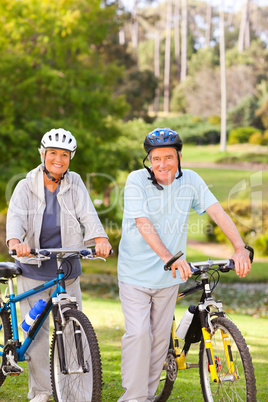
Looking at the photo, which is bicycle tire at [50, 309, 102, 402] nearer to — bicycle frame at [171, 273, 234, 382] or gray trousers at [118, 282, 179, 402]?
gray trousers at [118, 282, 179, 402]

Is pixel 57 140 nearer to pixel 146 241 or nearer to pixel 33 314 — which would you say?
pixel 146 241

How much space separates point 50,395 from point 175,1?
45129mm

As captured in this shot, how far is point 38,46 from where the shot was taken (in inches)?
695

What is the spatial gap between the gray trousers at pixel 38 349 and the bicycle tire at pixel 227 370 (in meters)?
1.05

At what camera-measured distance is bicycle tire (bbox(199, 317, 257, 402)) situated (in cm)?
331

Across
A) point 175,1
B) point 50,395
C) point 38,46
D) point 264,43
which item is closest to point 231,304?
point 38,46

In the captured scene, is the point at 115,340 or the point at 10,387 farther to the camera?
the point at 115,340

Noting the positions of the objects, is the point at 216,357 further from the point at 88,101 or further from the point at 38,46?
the point at 38,46

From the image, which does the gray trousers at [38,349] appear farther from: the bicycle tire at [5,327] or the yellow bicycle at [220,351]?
the yellow bicycle at [220,351]

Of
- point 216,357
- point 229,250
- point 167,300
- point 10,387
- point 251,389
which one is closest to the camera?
point 251,389

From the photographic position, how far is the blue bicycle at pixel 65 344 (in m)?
3.53

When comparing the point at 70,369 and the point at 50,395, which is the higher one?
the point at 70,369

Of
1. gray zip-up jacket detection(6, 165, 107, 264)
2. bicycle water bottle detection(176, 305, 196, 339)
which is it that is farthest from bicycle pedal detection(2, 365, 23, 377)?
bicycle water bottle detection(176, 305, 196, 339)

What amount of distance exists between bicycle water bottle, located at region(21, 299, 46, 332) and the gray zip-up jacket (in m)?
0.29
